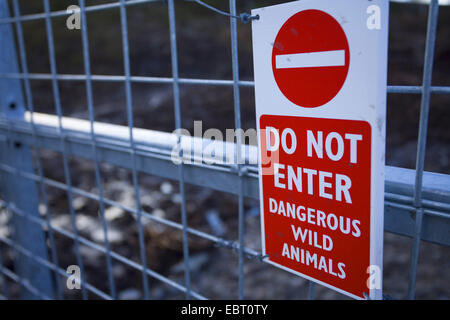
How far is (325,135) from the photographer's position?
2.04 ft

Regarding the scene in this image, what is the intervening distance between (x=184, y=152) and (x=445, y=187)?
22.9 inches

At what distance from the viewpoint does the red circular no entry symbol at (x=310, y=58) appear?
58 cm

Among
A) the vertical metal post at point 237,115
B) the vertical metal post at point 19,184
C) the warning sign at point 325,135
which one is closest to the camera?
the warning sign at point 325,135

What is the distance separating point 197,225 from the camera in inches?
115

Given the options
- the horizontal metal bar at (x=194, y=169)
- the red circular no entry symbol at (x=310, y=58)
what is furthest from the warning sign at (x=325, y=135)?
the horizontal metal bar at (x=194, y=169)

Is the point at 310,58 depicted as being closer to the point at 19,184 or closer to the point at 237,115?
the point at 237,115

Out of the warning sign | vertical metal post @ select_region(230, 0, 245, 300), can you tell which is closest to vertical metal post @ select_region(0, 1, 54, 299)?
vertical metal post @ select_region(230, 0, 245, 300)

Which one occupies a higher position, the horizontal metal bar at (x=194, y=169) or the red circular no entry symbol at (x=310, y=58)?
the red circular no entry symbol at (x=310, y=58)

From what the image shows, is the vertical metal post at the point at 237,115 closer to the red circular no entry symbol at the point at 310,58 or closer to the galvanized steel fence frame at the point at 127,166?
the galvanized steel fence frame at the point at 127,166

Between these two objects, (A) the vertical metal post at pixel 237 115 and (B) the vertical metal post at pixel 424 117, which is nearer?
(B) the vertical metal post at pixel 424 117

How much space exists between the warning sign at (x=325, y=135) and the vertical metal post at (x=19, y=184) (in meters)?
1.22

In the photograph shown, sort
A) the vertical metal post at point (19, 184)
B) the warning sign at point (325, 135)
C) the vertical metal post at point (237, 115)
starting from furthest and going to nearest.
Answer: the vertical metal post at point (19, 184), the vertical metal post at point (237, 115), the warning sign at point (325, 135)
